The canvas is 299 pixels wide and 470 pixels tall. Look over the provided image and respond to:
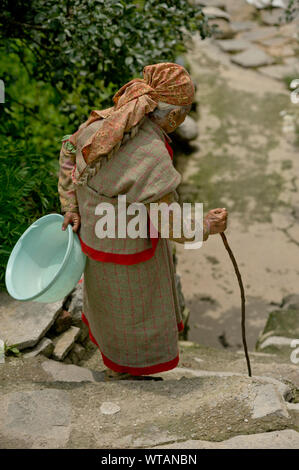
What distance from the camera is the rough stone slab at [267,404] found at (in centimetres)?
229

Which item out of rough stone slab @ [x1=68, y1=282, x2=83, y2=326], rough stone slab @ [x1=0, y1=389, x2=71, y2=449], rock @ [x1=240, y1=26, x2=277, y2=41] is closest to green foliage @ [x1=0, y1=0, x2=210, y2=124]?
rough stone slab @ [x1=68, y1=282, x2=83, y2=326]

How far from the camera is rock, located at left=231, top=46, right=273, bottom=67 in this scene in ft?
27.4

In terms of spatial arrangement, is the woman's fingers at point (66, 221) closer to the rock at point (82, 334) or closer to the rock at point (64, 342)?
the rock at point (64, 342)

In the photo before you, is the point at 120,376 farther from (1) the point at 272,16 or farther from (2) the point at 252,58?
(1) the point at 272,16

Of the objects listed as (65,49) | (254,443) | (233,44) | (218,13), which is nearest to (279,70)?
(233,44)

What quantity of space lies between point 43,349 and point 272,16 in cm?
854

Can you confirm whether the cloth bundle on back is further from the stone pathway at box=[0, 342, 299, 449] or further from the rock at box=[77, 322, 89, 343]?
the rock at box=[77, 322, 89, 343]

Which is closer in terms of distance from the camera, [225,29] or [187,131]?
[187,131]

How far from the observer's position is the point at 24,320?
320 centimetres

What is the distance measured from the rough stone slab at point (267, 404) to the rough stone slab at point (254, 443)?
11 centimetres

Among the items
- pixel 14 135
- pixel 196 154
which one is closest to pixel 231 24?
pixel 196 154

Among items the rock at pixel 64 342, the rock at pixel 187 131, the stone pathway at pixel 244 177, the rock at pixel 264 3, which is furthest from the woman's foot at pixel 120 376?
the rock at pixel 264 3

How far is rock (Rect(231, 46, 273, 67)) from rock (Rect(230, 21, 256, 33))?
3.50 feet

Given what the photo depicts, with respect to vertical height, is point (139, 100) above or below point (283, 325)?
above
